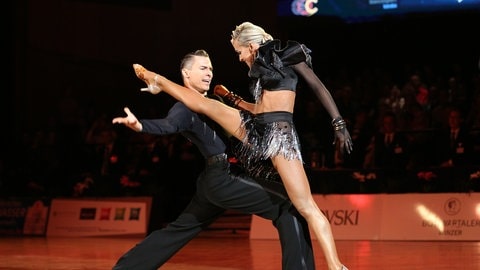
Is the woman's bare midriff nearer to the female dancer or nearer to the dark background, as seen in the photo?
the female dancer

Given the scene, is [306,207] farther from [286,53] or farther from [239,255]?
[239,255]

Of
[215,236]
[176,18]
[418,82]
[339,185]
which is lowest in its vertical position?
[215,236]

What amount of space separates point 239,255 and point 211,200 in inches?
144

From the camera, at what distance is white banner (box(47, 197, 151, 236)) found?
12.4 meters

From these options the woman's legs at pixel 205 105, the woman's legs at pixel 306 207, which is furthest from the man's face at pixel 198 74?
the woman's legs at pixel 306 207

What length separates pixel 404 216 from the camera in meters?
10.6

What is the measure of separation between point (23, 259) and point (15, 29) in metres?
9.17

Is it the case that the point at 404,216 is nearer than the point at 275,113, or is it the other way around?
the point at 275,113

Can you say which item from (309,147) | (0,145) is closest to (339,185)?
(309,147)

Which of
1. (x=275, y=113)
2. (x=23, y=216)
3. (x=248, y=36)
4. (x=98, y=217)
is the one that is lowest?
(x=23, y=216)

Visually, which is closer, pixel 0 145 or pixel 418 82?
pixel 418 82

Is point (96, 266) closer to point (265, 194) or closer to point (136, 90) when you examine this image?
point (265, 194)

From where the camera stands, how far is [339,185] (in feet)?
36.3

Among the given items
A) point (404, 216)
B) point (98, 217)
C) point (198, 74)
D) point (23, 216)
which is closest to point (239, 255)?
point (404, 216)
